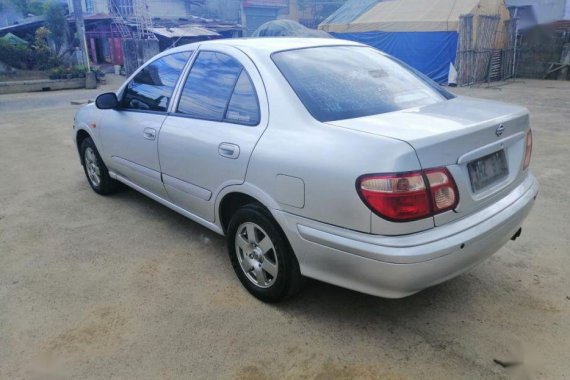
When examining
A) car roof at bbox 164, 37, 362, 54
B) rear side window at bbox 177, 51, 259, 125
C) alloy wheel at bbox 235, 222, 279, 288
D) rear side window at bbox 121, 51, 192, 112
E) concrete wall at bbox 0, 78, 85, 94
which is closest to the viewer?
alloy wheel at bbox 235, 222, 279, 288

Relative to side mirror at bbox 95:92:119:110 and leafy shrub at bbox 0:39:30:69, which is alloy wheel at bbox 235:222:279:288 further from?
A: leafy shrub at bbox 0:39:30:69

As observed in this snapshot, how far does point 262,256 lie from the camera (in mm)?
2807

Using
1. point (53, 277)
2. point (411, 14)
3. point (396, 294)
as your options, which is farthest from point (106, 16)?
point (396, 294)

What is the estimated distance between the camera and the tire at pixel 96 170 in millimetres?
4773

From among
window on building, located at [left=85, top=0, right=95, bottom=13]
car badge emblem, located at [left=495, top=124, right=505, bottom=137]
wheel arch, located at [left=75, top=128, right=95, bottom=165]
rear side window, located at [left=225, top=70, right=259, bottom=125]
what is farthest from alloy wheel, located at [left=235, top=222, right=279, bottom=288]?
window on building, located at [left=85, top=0, right=95, bottom=13]

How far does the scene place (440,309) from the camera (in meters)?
2.81

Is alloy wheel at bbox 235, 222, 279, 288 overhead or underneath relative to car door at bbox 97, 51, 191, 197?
underneath

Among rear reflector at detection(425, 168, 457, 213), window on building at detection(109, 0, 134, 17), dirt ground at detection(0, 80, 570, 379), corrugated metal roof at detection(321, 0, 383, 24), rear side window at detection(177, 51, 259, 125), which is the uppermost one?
window on building at detection(109, 0, 134, 17)

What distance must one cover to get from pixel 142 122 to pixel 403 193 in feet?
8.06

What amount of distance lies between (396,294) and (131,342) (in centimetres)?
153

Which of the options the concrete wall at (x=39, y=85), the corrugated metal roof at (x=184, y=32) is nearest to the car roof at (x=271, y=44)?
the concrete wall at (x=39, y=85)

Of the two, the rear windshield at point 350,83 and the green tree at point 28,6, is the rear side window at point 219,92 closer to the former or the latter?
the rear windshield at point 350,83

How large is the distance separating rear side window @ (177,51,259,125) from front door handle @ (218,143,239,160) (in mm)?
168

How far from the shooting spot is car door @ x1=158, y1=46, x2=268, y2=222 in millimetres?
2783
